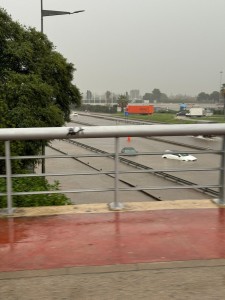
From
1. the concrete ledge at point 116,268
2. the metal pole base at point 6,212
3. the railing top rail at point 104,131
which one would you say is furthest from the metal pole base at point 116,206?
the concrete ledge at point 116,268

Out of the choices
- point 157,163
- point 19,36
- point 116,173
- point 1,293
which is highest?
point 19,36

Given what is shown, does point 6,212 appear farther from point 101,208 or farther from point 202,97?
point 202,97

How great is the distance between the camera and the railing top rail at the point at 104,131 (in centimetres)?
369

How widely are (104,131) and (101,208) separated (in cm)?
97

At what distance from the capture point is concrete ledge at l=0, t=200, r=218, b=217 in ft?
13.4

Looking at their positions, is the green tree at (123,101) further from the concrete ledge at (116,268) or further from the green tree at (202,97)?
the concrete ledge at (116,268)

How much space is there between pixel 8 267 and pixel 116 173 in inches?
63.1

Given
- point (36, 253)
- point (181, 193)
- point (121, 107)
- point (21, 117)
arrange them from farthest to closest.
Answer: point (121, 107) → point (181, 193) → point (21, 117) → point (36, 253)

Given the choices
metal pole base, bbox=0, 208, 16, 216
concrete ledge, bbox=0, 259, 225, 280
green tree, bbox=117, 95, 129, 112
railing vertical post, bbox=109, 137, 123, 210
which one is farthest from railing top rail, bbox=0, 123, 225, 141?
green tree, bbox=117, 95, 129, 112

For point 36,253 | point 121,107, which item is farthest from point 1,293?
point 121,107

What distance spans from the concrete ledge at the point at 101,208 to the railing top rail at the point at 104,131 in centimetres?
87

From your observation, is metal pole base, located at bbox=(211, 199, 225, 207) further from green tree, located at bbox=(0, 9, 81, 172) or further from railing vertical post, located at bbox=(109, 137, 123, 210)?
green tree, located at bbox=(0, 9, 81, 172)

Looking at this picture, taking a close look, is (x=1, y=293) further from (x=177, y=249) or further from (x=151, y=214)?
(x=151, y=214)

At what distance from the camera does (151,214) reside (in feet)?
13.3
